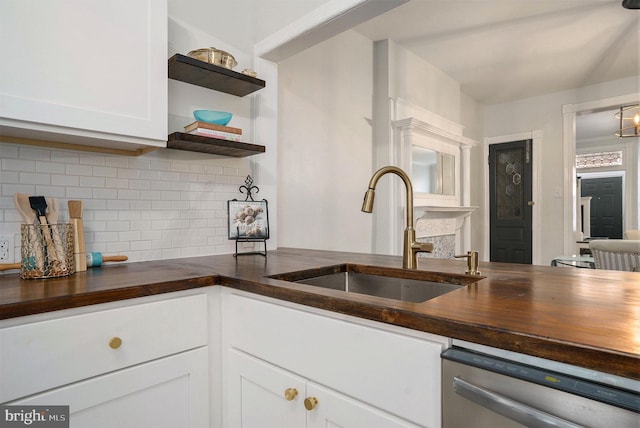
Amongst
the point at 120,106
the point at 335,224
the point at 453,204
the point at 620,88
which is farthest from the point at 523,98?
the point at 120,106

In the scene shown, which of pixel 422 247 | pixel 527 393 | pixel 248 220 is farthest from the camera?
pixel 248 220

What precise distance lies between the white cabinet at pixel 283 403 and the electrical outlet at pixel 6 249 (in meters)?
0.88

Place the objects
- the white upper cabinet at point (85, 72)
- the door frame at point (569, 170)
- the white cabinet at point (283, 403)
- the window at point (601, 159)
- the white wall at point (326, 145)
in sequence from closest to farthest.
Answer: the white cabinet at point (283, 403) < the white upper cabinet at point (85, 72) < the white wall at point (326, 145) < the door frame at point (569, 170) < the window at point (601, 159)

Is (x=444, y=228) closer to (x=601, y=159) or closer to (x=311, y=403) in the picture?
(x=311, y=403)

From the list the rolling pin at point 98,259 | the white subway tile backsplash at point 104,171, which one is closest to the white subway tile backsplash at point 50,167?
the white subway tile backsplash at point 104,171

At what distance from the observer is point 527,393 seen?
63cm

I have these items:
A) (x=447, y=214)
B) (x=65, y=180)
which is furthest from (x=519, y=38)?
(x=65, y=180)

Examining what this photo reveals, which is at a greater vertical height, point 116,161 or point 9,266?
point 116,161

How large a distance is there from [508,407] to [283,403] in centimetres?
66

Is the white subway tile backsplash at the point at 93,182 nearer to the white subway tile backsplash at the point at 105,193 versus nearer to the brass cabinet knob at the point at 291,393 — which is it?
the white subway tile backsplash at the point at 105,193

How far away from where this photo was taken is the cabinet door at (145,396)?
1007 millimetres

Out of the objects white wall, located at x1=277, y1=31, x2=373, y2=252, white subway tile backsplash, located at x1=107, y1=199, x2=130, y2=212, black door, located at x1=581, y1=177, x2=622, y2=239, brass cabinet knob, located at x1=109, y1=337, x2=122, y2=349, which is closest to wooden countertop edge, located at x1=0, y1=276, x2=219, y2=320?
brass cabinet knob, located at x1=109, y1=337, x2=122, y2=349

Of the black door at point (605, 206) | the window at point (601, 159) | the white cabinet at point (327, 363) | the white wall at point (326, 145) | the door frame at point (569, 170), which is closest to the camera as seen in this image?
the white cabinet at point (327, 363)

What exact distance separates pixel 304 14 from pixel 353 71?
1414 mm
